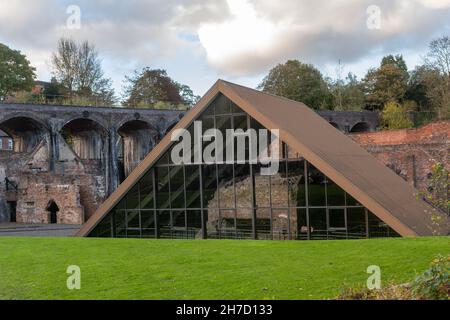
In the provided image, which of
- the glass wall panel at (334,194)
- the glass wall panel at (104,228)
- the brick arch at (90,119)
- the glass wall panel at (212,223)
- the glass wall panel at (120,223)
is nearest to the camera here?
the glass wall panel at (334,194)

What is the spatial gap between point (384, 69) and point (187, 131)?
49117 millimetres

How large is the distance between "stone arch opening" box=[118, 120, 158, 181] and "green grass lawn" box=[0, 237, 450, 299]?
3493 cm

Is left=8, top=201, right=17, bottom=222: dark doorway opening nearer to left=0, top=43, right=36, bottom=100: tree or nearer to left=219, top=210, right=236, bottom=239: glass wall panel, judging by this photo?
left=0, top=43, right=36, bottom=100: tree

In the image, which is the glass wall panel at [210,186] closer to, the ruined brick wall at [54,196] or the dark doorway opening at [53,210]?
the ruined brick wall at [54,196]

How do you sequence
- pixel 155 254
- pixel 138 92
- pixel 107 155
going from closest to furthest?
pixel 155 254, pixel 107 155, pixel 138 92

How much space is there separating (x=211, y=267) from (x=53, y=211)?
2489 centimetres

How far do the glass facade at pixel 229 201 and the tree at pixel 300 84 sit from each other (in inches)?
1732

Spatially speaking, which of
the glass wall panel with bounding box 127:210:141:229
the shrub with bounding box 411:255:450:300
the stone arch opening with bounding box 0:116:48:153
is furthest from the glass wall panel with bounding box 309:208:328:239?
the stone arch opening with bounding box 0:116:48:153

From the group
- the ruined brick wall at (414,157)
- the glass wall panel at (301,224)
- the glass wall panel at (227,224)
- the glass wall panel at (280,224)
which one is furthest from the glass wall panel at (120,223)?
the ruined brick wall at (414,157)

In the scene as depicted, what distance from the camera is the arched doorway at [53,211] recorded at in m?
33.4

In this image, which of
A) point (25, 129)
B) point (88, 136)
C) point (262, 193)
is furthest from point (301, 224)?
point (88, 136)
